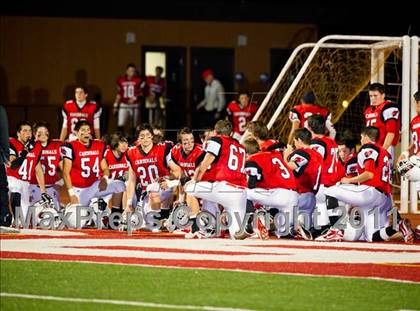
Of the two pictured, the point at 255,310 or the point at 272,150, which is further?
the point at 272,150

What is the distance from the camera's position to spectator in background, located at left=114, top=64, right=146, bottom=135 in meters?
21.4

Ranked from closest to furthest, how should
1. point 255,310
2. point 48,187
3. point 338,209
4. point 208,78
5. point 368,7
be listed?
1. point 255,310
2. point 338,209
3. point 48,187
4. point 208,78
5. point 368,7

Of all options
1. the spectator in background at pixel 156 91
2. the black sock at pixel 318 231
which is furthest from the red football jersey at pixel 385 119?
the spectator in background at pixel 156 91

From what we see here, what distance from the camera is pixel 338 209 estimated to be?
12.8 metres

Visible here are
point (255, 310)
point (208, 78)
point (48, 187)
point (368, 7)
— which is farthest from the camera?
point (368, 7)

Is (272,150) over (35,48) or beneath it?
beneath

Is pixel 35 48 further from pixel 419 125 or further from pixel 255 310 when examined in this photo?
pixel 255 310

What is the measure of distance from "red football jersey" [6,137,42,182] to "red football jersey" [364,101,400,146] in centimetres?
417

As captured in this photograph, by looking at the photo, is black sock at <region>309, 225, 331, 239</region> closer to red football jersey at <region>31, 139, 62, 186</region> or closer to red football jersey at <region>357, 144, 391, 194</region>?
red football jersey at <region>357, 144, 391, 194</region>

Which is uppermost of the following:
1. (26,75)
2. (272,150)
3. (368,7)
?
(368,7)

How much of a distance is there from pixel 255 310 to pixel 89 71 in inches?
645

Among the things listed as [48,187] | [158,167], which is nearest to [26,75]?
[48,187]

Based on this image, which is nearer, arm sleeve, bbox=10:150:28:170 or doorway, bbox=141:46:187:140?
arm sleeve, bbox=10:150:28:170

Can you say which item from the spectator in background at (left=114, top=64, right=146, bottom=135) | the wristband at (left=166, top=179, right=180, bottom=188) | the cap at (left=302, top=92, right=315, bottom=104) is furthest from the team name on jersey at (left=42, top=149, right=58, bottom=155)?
the spectator in background at (left=114, top=64, right=146, bottom=135)
